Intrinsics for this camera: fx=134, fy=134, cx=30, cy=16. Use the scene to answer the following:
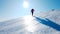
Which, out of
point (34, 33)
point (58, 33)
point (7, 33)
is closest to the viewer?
point (58, 33)

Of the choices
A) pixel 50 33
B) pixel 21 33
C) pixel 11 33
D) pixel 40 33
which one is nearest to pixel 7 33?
pixel 11 33

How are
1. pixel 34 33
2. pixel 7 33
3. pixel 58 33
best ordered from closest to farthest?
pixel 58 33 < pixel 34 33 < pixel 7 33

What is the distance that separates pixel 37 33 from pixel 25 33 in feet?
4.20

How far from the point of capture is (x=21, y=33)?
45.5ft

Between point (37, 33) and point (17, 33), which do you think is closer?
point (37, 33)

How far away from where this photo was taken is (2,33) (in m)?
14.2

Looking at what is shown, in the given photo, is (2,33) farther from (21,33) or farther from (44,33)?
(44,33)

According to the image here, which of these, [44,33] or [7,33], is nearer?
[44,33]

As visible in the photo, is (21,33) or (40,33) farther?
(21,33)

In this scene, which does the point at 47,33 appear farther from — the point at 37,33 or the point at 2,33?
the point at 2,33

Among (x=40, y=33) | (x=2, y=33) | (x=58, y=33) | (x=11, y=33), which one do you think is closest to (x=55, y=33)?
(x=58, y=33)

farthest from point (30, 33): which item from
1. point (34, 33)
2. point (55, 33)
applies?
point (55, 33)

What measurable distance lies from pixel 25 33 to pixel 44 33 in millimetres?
1993

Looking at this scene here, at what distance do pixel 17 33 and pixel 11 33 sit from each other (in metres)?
0.66
